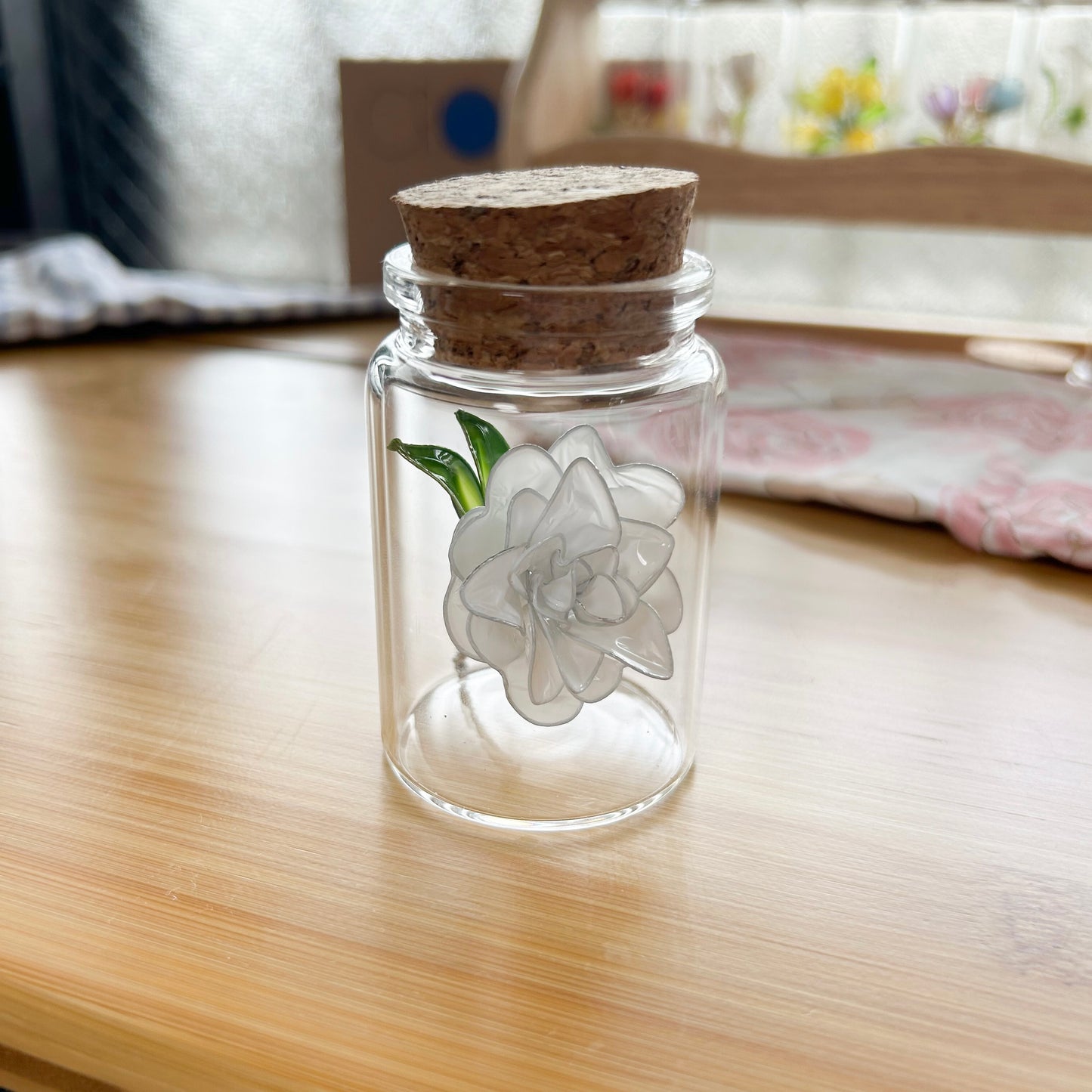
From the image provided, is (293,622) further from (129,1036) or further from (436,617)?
(129,1036)

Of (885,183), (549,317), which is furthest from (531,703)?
(885,183)

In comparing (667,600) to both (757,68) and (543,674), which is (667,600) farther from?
(757,68)

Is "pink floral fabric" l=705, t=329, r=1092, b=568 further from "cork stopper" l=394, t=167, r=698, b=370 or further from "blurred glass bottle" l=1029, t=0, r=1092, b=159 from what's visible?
"cork stopper" l=394, t=167, r=698, b=370

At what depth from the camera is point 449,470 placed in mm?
393

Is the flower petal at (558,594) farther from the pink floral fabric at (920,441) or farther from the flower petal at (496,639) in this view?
the pink floral fabric at (920,441)

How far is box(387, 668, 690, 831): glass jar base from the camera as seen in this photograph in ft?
1.30

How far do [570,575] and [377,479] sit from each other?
104 mm

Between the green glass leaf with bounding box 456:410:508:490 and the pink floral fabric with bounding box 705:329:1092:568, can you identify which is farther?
the pink floral fabric with bounding box 705:329:1092:568

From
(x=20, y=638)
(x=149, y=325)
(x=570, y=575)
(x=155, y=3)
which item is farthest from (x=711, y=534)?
(x=155, y=3)

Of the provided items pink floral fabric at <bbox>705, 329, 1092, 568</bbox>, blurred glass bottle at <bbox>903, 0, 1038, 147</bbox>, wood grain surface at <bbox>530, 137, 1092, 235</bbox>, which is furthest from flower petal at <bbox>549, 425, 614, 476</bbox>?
blurred glass bottle at <bbox>903, 0, 1038, 147</bbox>

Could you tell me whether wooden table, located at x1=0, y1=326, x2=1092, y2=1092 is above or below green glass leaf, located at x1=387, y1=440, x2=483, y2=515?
below

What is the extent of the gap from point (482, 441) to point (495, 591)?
6 cm

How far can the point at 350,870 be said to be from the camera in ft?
1.21

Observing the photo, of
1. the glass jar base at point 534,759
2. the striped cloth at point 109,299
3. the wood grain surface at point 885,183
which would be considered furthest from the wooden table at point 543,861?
the striped cloth at point 109,299
